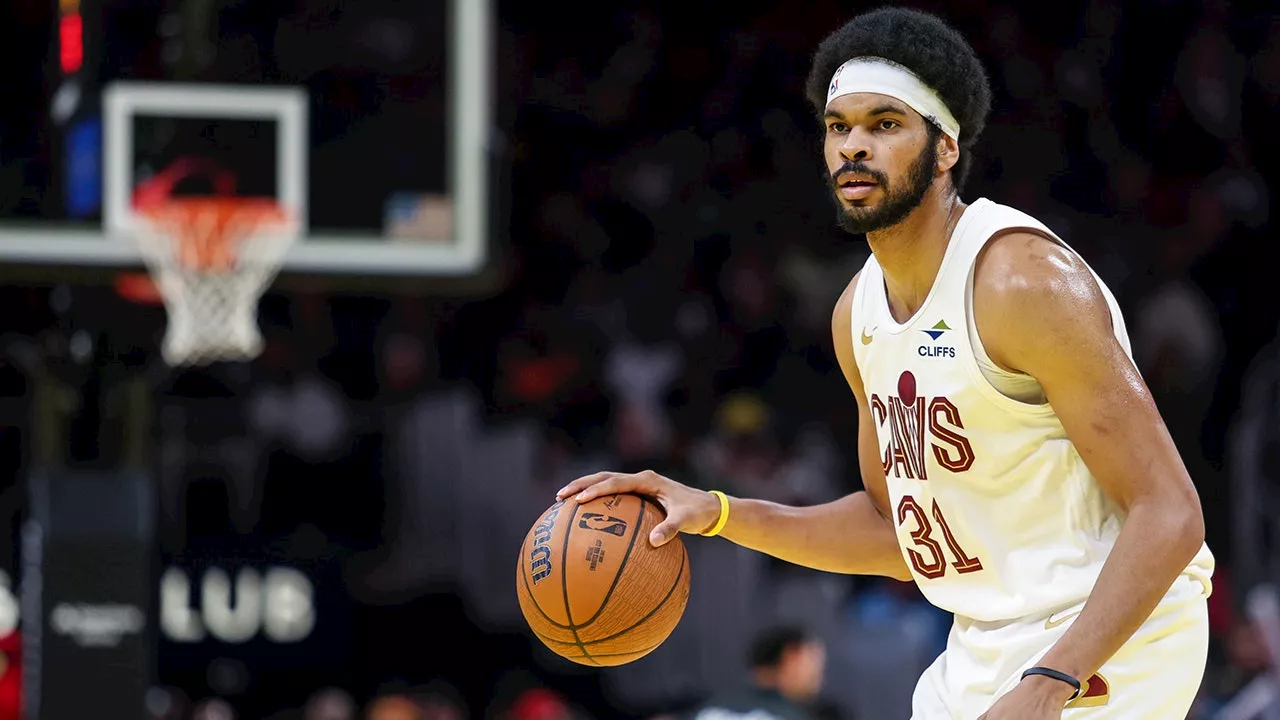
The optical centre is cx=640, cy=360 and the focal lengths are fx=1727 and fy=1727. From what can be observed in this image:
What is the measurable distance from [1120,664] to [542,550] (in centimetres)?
108

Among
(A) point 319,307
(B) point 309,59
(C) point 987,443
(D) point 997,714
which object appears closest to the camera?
(D) point 997,714

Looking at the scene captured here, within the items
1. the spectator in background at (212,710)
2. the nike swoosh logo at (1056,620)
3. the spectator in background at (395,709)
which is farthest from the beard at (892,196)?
the spectator in background at (212,710)

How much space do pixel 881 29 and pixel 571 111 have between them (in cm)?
842

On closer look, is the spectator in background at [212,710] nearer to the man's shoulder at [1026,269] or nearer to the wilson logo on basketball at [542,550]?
the wilson logo on basketball at [542,550]

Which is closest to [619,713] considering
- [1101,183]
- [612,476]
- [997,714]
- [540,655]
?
[540,655]

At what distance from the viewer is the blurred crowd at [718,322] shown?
9.23 m

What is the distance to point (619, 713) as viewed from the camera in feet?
30.3

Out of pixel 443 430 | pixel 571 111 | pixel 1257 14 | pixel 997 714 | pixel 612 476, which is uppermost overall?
pixel 1257 14

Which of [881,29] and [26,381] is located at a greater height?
[881,29]

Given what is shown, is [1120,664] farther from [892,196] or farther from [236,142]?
[236,142]

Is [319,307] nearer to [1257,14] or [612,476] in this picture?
[1257,14]

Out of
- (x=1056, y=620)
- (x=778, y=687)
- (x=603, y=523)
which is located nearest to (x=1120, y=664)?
(x=1056, y=620)

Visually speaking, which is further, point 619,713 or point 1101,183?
point 1101,183

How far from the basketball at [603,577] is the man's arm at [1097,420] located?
77 centimetres
